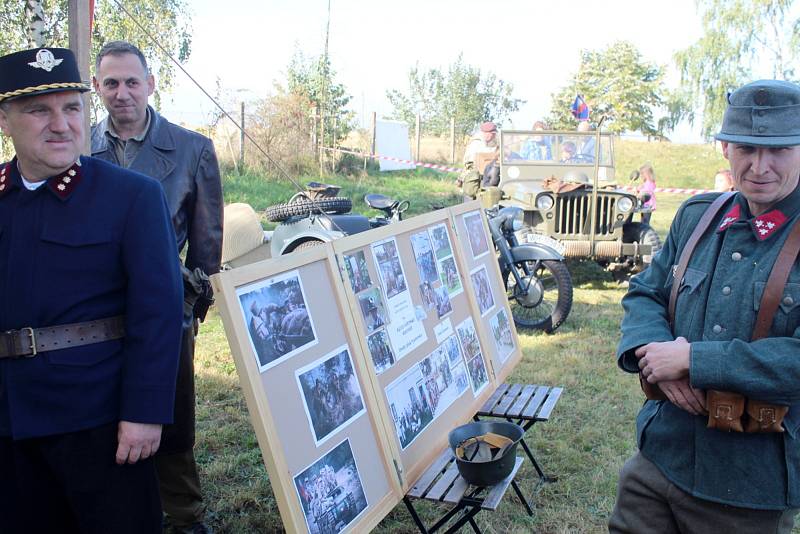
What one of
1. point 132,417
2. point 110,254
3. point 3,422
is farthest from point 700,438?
point 3,422

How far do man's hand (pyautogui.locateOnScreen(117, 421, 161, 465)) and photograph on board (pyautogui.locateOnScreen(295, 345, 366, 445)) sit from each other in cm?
44

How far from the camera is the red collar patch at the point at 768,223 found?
1.83 metres

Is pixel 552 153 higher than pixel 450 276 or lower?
lower

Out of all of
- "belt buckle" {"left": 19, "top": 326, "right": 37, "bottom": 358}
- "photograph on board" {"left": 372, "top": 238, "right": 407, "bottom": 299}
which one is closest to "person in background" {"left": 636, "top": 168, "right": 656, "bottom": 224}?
"photograph on board" {"left": 372, "top": 238, "right": 407, "bottom": 299}

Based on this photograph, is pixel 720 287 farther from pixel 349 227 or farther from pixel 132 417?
pixel 349 227

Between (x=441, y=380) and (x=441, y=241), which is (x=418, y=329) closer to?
(x=441, y=380)

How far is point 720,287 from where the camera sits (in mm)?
1891

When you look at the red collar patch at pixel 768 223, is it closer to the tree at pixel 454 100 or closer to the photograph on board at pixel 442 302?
the photograph on board at pixel 442 302

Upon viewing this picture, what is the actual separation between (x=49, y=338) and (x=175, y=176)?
45.3 inches

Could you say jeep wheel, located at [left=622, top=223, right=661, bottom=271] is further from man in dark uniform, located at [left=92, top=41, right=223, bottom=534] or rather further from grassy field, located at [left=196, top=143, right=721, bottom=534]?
man in dark uniform, located at [left=92, top=41, right=223, bottom=534]

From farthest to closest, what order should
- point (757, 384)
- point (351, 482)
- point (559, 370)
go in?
point (559, 370) → point (351, 482) → point (757, 384)

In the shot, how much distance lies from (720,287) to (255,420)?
4.36ft

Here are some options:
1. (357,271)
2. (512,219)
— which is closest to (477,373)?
(357,271)

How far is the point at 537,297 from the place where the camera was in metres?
6.20
